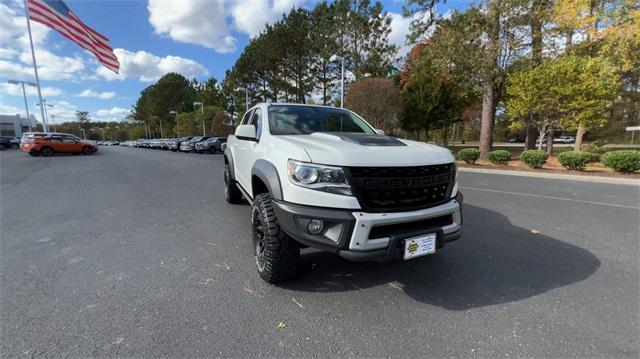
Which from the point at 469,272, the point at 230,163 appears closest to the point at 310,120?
the point at 230,163

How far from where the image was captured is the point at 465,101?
2456cm

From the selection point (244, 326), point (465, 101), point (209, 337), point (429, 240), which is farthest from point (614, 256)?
point (465, 101)

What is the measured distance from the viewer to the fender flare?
2.32m

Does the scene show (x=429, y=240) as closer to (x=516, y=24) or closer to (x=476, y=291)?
(x=476, y=291)

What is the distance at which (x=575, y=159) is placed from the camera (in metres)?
10.2

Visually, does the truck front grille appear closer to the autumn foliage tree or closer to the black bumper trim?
the black bumper trim

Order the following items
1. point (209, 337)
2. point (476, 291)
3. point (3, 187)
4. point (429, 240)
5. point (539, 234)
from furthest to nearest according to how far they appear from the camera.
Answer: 1. point (3, 187)
2. point (539, 234)
3. point (476, 291)
4. point (429, 240)
5. point (209, 337)

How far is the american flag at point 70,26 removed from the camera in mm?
14827

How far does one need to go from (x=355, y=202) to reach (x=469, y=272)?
5.64 feet

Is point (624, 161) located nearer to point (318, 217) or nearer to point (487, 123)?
point (487, 123)

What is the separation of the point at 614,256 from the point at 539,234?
2.58 ft

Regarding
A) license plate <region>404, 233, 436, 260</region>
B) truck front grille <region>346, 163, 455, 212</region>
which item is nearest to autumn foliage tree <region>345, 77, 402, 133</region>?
truck front grille <region>346, 163, 455, 212</region>

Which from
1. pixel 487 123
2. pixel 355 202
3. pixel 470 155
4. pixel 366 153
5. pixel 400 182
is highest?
pixel 487 123

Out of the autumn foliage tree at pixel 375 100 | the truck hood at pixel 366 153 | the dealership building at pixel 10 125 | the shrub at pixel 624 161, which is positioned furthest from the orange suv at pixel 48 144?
the dealership building at pixel 10 125
